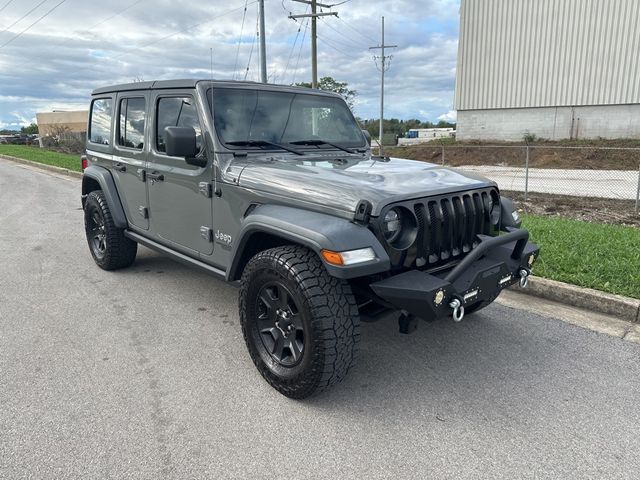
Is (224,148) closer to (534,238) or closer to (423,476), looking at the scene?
(423,476)

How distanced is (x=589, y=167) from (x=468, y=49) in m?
14.0

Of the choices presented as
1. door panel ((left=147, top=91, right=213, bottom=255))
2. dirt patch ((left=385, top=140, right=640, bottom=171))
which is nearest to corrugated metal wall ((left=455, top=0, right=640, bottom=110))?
dirt patch ((left=385, top=140, right=640, bottom=171))

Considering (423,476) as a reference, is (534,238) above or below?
above

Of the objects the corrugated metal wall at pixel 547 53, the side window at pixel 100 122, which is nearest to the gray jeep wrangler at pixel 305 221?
the side window at pixel 100 122

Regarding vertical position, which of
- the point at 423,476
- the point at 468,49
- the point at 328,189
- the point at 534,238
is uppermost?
the point at 468,49

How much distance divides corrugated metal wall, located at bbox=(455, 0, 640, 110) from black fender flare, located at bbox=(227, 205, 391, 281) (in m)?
32.7

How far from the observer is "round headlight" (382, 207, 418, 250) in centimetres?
283

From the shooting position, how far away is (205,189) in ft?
12.1

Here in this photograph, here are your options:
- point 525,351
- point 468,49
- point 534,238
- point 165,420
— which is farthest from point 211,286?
point 468,49

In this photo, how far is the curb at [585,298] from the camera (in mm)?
4070

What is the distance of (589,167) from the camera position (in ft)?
74.9

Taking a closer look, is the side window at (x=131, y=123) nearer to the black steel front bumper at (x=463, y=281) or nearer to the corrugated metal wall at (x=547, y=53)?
the black steel front bumper at (x=463, y=281)

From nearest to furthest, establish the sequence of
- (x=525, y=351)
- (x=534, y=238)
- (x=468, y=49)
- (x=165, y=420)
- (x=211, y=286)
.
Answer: (x=165, y=420) < (x=525, y=351) < (x=211, y=286) < (x=534, y=238) < (x=468, y=49)

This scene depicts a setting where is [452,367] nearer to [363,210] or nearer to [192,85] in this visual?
[363,210]
